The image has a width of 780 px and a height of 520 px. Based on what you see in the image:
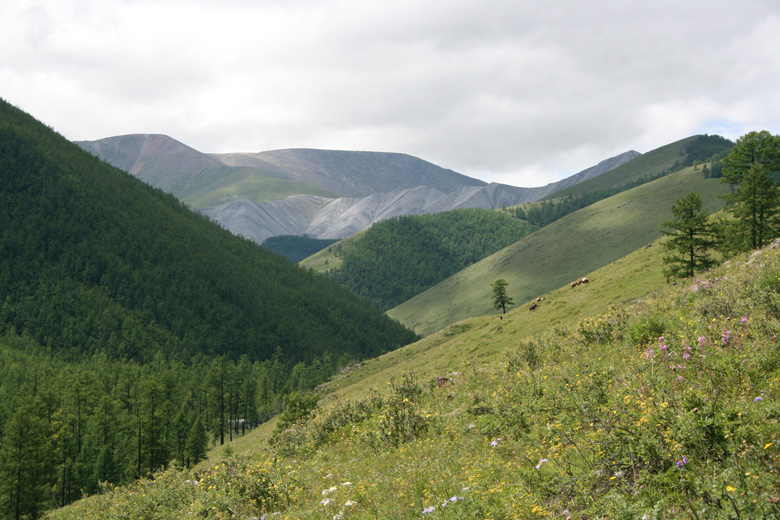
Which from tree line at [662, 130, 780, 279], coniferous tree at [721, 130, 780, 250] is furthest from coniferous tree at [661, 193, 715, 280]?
coniferous tree at [721, 130, 780, 250]

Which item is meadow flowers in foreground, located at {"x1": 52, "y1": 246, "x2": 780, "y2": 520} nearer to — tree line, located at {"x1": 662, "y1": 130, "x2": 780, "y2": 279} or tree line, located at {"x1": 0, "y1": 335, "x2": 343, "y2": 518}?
tree line, located at {"x1": 662, "y1": 130, "x2": 780, "y2": 279}

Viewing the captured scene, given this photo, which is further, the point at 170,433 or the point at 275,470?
the point at 170,433

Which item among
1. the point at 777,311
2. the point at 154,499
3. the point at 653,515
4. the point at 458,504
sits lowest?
the point at 154,499

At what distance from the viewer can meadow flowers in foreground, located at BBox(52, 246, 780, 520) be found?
601cm

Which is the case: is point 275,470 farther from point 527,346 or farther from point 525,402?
point 527,346

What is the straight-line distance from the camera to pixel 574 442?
789 centimetres

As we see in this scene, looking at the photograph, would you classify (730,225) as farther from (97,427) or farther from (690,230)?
(97,427)

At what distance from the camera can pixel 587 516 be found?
6.12 metres

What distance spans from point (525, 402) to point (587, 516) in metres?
4.98

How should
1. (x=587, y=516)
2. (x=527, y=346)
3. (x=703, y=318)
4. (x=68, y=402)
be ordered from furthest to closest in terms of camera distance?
(x=68, y=402) → (x=527, y=346) → (x=703, y=318) → (x=587, y=516)

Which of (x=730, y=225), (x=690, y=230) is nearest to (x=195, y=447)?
(x=690, y=230)

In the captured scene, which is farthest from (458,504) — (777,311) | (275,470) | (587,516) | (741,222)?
(741,222)

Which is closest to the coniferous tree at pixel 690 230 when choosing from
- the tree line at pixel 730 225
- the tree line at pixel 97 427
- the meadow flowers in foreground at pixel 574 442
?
the tree line at pixel 730 225

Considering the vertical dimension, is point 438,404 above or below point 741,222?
below
